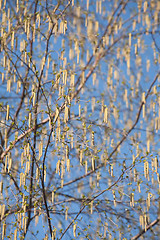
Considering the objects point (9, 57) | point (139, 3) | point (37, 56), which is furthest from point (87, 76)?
point (139, 3)

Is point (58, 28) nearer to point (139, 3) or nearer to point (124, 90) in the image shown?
point (124, 90)

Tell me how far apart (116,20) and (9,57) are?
162 centimetres

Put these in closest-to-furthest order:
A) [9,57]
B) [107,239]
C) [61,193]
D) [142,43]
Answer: [107,239], [9,57], [61,193], [142,43]

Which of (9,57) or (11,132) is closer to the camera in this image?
(9,57)

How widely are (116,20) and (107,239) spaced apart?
9.27 ft

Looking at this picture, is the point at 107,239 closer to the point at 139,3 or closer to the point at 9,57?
the point at 9,57

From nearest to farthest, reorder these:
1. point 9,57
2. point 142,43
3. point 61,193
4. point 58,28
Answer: point 58,28, point 9,57, point 61,193, point 142,43

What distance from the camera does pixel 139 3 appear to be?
5.46 metres

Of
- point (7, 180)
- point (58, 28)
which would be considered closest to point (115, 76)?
point (58, 28)

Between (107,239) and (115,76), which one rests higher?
(115,76)

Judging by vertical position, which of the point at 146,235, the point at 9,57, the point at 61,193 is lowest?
the point at 146,235

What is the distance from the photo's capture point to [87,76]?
193 inches

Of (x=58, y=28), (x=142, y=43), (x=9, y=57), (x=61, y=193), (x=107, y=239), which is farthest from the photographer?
(x=142, y=43)

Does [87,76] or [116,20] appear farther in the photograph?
[116,20]
